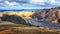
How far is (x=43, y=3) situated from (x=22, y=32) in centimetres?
176

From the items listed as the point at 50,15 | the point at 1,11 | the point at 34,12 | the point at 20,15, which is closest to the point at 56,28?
the point at 50,15

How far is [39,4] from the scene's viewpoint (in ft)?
22.4

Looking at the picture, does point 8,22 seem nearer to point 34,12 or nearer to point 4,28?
point 4,28

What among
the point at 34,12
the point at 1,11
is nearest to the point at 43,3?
the point at 34,12

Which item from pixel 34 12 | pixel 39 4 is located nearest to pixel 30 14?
pixel 34 12

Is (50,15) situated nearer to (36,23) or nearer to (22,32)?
(36,23)

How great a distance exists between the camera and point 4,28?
6543mm

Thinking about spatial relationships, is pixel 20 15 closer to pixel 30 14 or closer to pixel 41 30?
pixel 30 14

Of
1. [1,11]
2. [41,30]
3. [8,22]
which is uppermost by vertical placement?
[1,11]

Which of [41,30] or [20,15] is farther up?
[20,15]

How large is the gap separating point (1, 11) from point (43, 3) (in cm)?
209

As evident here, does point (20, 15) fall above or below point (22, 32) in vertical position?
above

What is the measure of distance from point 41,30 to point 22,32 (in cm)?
91

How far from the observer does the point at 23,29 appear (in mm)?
6562
